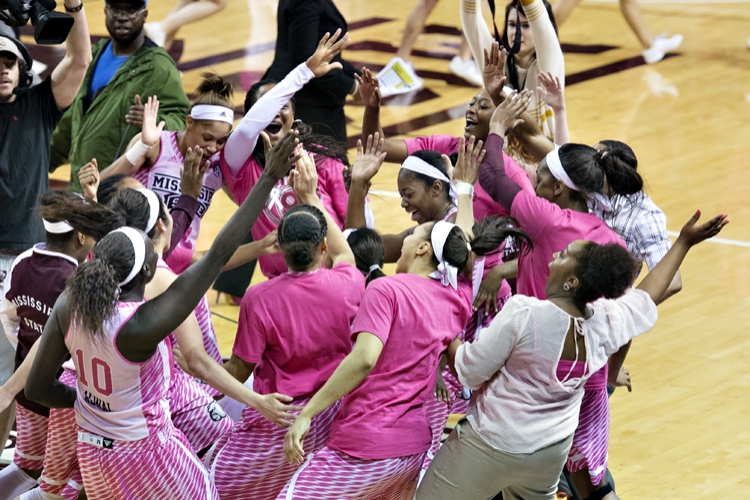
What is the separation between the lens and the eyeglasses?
5883 millimetres

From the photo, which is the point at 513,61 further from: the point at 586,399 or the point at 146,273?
the point at 146,273

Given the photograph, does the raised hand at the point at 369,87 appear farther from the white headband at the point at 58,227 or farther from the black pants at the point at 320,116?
the white headband at the point at 58,227

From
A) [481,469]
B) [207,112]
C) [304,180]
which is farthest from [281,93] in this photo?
[481,469]

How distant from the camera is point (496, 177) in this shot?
4734 mm

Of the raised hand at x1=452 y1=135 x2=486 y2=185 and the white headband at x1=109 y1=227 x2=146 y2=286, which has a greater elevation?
the white headband at x1=109 y1=227 x2=146 y2=286

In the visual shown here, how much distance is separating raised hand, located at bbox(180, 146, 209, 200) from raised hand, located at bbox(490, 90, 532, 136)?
4.24 ft

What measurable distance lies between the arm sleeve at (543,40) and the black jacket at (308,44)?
145 centimetres

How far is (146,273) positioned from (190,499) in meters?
0.82

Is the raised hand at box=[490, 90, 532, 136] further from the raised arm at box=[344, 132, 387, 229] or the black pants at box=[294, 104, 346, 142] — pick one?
the black pants at box=[294, 104, 346, 142]

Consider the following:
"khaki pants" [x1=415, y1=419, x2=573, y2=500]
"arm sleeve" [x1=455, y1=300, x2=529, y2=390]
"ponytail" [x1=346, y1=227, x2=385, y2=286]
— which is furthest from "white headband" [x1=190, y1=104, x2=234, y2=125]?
"khaki pants" [x1=415, y1=419, x2=573, y2=500]

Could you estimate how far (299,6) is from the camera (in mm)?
6922

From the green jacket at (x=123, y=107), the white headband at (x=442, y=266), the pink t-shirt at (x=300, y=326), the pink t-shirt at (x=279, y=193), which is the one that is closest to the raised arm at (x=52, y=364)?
the pink t-shirt at (x=300, y=326)

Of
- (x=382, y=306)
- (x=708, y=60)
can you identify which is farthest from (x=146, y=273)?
(x=708, y=60)

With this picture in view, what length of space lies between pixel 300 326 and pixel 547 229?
3.59 ft
